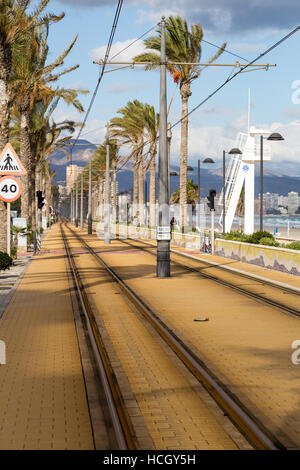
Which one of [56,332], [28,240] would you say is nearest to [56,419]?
[56,332]

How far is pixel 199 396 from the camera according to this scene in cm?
777

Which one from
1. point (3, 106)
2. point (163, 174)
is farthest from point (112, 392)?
point (3, 106)

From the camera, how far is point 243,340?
1140 centimetres

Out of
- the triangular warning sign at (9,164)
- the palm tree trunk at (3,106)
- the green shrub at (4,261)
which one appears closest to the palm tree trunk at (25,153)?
the palm tree trunk at (3,106)

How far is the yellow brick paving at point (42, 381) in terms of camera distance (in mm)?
6375

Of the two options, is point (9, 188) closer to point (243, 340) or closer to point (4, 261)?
point (4, 261)

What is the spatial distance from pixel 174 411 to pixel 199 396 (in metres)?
0.71

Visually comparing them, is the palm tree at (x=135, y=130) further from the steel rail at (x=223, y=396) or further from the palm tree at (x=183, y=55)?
the steel rail at (x=223, y=396)

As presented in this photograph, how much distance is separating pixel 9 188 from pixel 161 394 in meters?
13.5

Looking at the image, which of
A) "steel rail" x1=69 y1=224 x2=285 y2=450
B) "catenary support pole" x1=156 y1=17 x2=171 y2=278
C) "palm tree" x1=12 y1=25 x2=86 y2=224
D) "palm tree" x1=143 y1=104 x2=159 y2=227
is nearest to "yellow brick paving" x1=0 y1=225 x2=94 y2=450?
"steel rail" x1=69 y1=224 x2=285 y2=450

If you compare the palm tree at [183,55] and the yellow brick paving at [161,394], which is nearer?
the yellow brick paving at [161,394]

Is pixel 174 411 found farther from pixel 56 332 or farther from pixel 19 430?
pixel 56 332

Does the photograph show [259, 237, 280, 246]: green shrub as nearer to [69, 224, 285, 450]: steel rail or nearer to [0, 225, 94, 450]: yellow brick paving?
[0, 225, 94, 450]: yellow brick paving

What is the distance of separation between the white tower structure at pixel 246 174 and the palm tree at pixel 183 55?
512 cm
